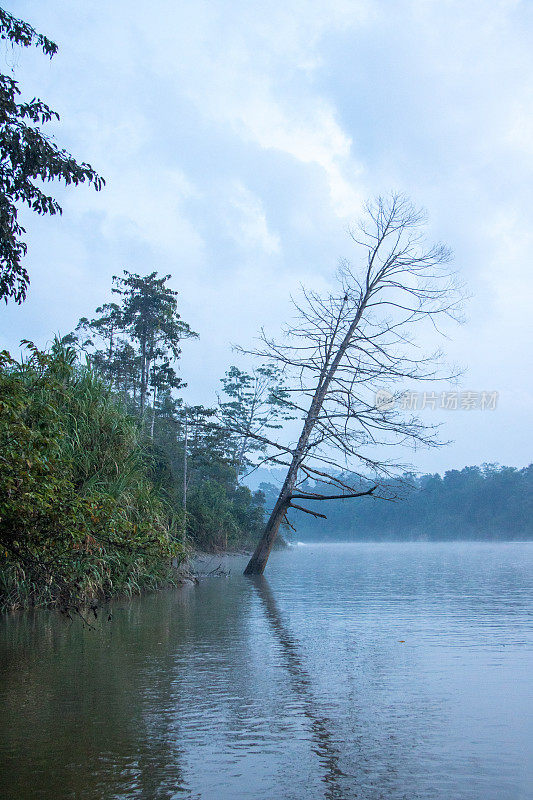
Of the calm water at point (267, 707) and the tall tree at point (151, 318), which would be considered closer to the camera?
the calm water at point (267, 707)

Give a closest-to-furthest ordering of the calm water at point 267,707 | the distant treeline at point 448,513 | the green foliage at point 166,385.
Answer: the calm water at point 267,707 → the green foliage at point 166,385 → the distant treeline at point 448,513

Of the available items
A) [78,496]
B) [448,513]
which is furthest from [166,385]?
[448,513]

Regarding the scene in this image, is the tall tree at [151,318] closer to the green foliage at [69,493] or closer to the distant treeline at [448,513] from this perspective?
the green foliage at [69,493]

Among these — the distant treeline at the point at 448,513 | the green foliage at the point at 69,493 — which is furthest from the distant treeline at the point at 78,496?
the distant treeline at the point at 448,513

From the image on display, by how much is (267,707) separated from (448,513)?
80635mm

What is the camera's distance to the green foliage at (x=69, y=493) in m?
5.32

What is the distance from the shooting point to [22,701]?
495 cm

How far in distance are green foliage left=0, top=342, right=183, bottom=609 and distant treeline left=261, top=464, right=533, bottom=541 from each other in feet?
216

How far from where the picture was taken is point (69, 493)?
5770 millimetres

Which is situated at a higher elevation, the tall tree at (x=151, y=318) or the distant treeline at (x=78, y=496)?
the tall tree at (x=151, y=318)

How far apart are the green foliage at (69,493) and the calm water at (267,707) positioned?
2.45 feet

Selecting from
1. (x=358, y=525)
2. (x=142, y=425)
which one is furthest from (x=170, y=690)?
(x=358, y=525)

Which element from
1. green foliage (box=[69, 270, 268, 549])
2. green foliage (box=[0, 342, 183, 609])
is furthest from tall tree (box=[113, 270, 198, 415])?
green foliage (box=[0, 342, 183, 609])

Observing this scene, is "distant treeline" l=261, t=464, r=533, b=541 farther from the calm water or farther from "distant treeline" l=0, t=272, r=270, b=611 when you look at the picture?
the calm water
